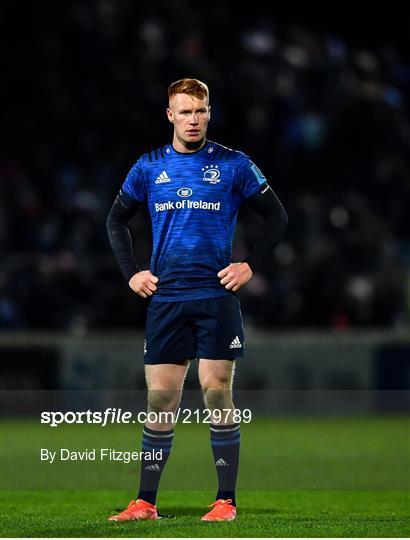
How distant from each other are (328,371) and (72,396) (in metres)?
3.12

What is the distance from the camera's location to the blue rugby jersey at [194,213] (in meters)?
Result: 6.58

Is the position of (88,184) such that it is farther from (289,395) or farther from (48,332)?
(289,395)

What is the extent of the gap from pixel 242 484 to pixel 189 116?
3339 mm

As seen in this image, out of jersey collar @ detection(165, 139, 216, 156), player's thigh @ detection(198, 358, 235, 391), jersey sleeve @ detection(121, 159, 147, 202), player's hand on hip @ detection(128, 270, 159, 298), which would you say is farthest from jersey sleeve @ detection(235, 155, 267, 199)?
player's thigh @ detection(198, 358, 235, 391)

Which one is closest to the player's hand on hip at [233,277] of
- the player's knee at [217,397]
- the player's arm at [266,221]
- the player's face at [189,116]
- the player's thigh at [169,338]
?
the player's arm at [266,221]

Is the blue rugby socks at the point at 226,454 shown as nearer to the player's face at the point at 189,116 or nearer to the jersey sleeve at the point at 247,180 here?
the jersey sleeve at the point at 247,180

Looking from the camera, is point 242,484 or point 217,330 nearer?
point 217,330

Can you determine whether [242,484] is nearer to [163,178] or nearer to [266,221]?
[266,221]

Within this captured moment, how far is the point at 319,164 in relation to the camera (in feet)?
60.3

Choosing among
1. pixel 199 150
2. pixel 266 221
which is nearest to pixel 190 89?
pixel 199 150

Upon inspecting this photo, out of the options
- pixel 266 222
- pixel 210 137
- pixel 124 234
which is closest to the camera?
pixel 266 222

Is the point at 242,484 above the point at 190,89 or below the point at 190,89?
below

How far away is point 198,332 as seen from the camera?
6.65 m

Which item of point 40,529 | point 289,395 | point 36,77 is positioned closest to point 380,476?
point 40,529
